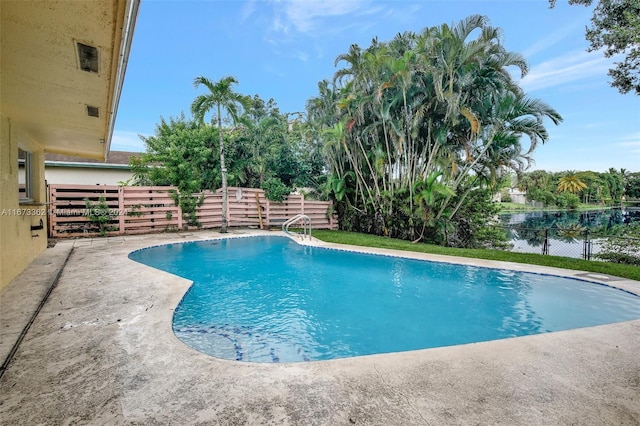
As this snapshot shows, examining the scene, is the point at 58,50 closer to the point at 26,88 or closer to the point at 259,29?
the point at 26,88

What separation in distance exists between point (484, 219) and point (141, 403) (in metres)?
13.7

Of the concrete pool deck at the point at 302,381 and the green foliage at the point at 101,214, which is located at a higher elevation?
the green foliage at the point at 101,214

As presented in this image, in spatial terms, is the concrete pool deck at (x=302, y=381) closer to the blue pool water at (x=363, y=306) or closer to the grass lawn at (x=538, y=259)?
the blue pool water at (x=363, y=306)

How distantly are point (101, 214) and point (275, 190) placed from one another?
6.49 meters

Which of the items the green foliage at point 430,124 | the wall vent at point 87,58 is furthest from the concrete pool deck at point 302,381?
the green foliage at point 430,124

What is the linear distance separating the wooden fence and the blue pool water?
426cm

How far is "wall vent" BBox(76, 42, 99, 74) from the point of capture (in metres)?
2.67

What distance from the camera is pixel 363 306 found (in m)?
5.02

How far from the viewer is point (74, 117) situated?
204 inches

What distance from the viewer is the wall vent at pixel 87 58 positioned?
2.67 metres

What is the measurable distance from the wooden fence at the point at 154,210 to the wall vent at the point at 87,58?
30.2 feet

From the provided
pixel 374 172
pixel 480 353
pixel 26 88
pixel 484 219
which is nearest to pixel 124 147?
pixel 374 172

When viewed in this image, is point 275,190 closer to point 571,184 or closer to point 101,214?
point 101,214

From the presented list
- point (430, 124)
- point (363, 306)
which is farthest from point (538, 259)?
point (430, 124)
